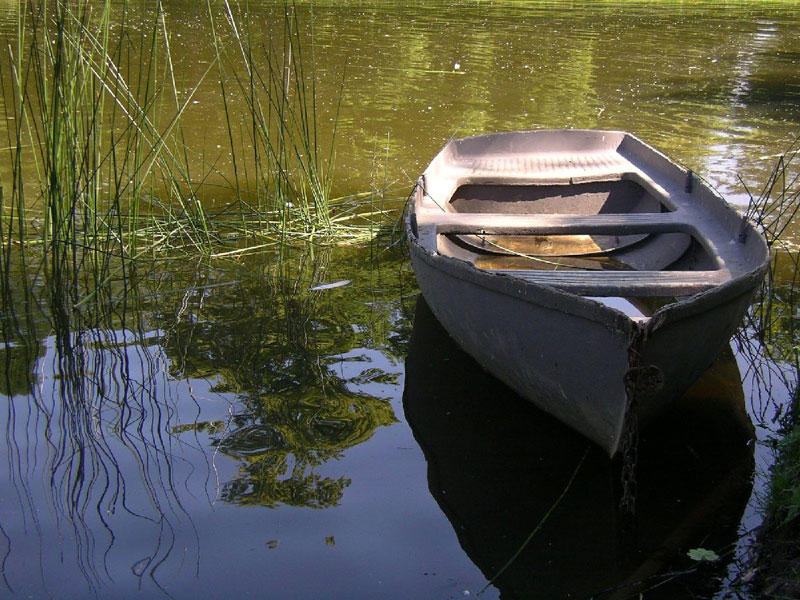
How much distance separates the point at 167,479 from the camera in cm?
242

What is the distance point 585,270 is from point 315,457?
99cm

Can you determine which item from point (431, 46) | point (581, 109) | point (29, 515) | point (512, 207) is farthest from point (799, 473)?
point (431, 46)

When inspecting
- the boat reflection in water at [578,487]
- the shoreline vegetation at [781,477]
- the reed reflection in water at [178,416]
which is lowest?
the reed reflection in water at [178,416]

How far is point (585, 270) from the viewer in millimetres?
2895

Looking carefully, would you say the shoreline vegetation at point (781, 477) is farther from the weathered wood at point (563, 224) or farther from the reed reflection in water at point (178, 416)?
the reed reflection in water at point (178, 416)

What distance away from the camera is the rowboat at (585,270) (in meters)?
2.21

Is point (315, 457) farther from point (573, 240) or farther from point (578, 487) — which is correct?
point (573, 240)

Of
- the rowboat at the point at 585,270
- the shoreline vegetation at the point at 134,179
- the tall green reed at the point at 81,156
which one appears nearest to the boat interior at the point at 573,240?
the rowboat at the point at 585,270

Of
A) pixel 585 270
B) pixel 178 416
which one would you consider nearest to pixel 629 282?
pixel 585 270

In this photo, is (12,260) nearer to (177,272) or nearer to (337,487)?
(177,272)

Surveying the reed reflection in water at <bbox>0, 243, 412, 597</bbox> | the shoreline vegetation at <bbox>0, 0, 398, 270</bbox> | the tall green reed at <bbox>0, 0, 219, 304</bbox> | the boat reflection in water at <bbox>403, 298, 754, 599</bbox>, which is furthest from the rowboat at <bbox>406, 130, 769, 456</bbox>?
the tall green reed at <bbox>0, 0, 219, 304</bbox>

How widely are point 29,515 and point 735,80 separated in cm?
790

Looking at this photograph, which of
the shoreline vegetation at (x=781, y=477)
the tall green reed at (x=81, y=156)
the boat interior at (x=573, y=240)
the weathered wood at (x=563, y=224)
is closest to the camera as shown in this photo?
the shoreline vegetation at (x=781, y=477)

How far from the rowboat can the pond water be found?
198 millimetres
